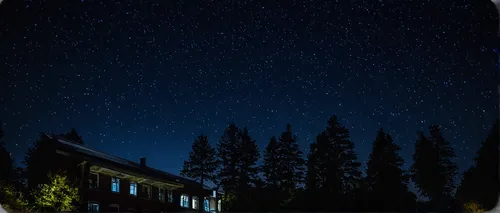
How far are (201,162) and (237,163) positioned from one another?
295cm

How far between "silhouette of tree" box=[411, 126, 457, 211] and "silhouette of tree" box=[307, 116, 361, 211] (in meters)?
4.00

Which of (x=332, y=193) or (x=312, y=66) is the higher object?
(x=312, y=66)

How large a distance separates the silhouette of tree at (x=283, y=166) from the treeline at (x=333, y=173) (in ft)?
0.21

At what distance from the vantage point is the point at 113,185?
18.9 m

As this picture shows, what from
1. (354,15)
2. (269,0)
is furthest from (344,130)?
(269,0)

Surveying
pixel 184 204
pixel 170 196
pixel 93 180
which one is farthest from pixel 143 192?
pixel 184 204

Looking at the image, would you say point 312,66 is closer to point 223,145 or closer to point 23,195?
point 223,145

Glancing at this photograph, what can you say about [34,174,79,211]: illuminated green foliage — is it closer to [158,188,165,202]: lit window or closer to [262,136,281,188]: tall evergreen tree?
[158,188,165,202]: lit window

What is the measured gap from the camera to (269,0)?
1731 centimetres

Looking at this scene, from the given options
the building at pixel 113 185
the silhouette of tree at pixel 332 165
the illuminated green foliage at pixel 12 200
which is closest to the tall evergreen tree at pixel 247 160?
the silhouette of tree at pixel 332 165

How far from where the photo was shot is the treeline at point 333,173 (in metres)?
25.9

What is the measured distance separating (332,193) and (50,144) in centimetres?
1589

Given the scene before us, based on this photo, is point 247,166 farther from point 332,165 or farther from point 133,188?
point 133,188

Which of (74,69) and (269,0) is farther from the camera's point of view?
(74,69)
